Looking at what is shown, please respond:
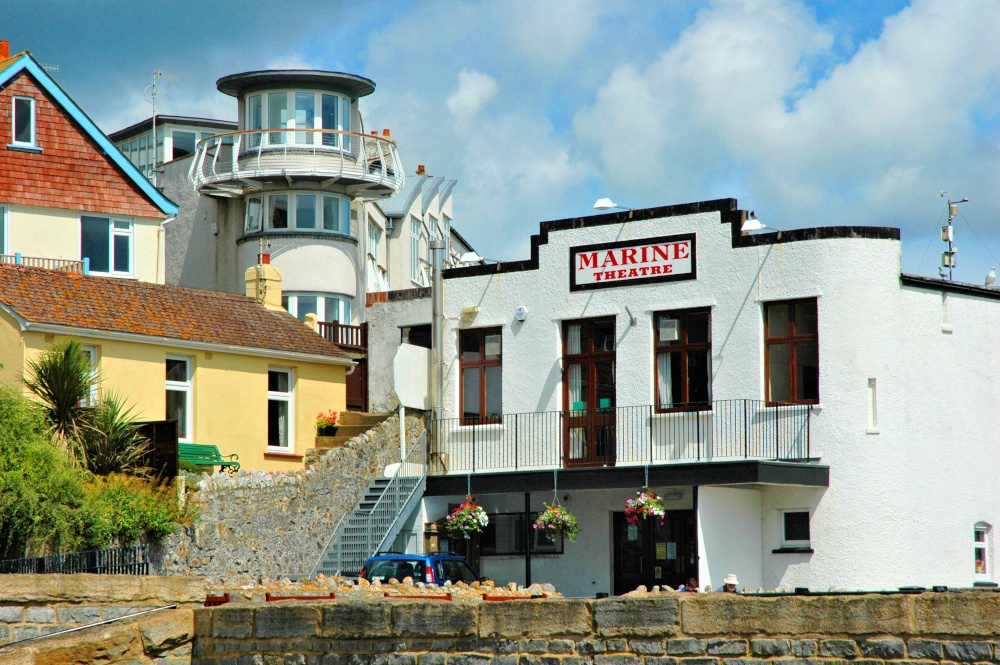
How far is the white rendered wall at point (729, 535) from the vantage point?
25578 mm

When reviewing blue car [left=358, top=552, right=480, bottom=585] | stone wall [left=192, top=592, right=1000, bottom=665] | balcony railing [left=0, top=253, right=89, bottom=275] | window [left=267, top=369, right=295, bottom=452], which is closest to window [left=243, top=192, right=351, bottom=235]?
balcony railing [left=0, top=253, right=89, bottom=275]

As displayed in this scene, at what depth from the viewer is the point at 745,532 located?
26.3 meters

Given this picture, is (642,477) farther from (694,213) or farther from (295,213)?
(295,213)

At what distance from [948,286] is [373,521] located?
37.4ft

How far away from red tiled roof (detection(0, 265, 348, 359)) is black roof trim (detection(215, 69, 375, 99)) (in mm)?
9819

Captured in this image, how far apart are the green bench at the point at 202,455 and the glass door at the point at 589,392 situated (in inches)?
253

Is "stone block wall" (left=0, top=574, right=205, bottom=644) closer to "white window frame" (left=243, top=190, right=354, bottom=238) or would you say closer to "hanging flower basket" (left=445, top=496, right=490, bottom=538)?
"hanging flower basket" (left=445, top=496, right=490, bottom=538)

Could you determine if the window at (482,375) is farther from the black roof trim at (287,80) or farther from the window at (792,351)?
the black roof trim at (287,80)

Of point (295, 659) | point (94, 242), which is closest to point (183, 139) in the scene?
point (94, 242)

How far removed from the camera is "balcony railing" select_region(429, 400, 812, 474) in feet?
86.1

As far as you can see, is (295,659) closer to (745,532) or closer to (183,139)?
(745,532)

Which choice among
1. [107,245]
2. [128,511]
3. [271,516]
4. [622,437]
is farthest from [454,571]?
[107,245]

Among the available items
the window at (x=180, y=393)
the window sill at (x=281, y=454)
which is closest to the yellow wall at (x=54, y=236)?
the window at (x=180, y=393)

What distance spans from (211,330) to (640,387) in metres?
8.75
